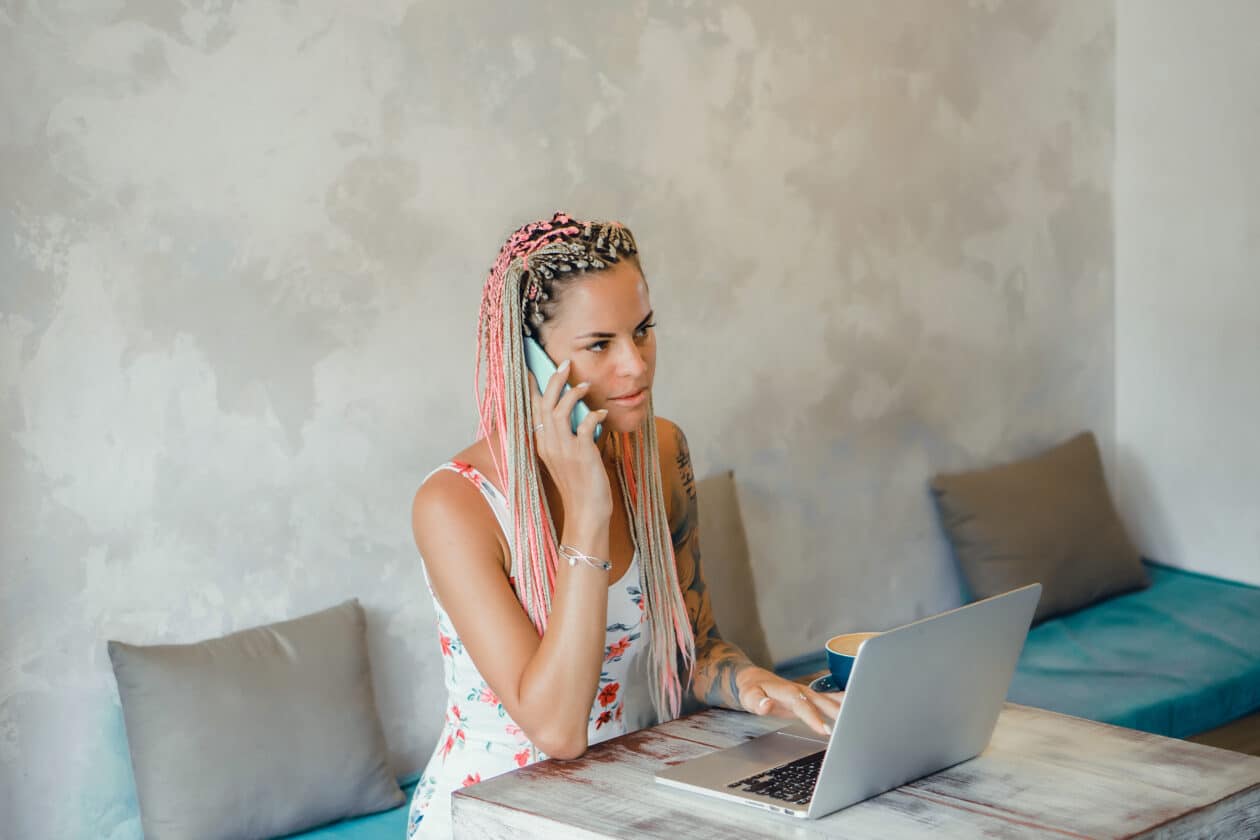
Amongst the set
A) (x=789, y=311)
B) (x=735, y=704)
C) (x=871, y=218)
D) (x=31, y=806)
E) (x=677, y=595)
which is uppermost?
(x=871, y=218)

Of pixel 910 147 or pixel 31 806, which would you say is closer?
pixel 31 806

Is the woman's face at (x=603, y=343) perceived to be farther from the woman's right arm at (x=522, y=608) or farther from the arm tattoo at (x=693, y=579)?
the arm tattoo at (x=693, y=579)

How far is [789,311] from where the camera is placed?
3.24 m

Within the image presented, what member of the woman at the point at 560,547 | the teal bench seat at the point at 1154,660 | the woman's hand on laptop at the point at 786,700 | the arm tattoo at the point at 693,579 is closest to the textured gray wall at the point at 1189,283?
the teal bench seat at the point at 1154,660

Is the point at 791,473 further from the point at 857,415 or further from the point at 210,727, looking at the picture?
the point at 210,727

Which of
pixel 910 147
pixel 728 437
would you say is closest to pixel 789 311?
pixel 728 437

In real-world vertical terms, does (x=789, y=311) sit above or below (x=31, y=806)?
above

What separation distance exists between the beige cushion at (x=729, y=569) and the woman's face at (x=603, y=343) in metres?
1.19

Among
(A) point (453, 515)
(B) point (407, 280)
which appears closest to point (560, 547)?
(A) point (453, 515)

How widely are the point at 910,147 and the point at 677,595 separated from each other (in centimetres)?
188

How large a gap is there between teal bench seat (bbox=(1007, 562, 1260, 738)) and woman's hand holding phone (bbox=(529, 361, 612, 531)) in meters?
1.66

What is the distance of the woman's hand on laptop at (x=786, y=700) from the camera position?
5.28ft

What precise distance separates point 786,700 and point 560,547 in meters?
0.35

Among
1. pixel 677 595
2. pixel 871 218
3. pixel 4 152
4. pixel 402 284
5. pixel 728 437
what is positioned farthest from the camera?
pixel 871 218
